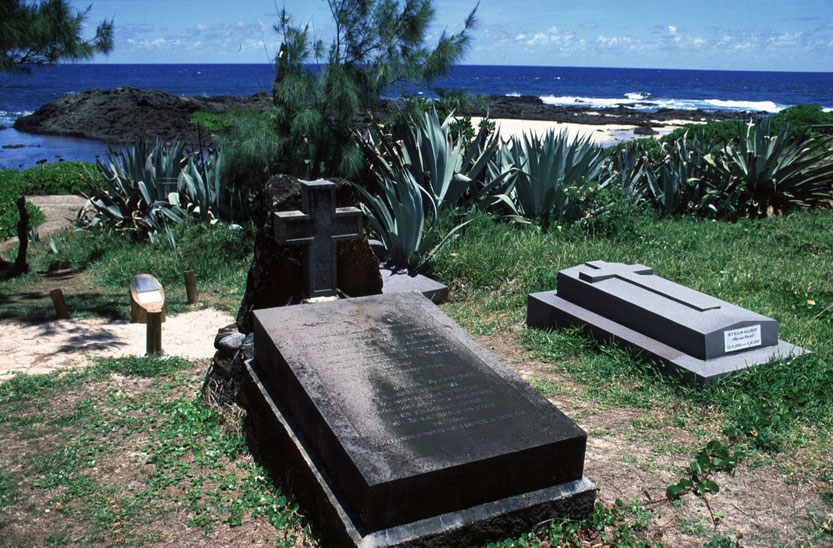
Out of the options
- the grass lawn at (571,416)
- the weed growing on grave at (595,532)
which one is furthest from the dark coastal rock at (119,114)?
the weed growing on grave at (595,532)

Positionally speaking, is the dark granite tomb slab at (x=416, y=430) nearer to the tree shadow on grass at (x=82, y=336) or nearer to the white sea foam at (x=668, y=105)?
the tree shadow on grass at (x=82, y=336)

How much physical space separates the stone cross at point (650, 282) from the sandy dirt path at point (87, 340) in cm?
320

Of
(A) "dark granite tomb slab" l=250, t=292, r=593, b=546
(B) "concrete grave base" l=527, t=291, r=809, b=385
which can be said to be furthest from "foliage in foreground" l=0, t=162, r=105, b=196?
(A) "dark granite tomb slab" l=250, t=292, r=593, b=546

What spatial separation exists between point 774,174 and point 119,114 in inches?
1350

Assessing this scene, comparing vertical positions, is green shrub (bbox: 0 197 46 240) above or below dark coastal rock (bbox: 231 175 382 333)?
below

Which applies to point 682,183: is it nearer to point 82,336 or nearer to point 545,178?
point 545,178

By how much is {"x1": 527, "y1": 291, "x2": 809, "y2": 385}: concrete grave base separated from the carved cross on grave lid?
1698mm

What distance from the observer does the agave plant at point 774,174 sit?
9.23 meters

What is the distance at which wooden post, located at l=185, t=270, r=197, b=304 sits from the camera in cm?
728

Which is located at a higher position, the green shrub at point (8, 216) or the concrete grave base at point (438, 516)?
the green shrub at point (8, 216)

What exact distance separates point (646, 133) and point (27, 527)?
31739 millimetres

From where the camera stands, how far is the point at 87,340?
6090mm

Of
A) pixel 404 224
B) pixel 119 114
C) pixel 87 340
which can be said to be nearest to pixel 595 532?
pixel 404 224

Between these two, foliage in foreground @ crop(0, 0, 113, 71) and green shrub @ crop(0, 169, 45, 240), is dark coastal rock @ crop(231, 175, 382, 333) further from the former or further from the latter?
green shrub @ crop(0, 169, 45, 240)
